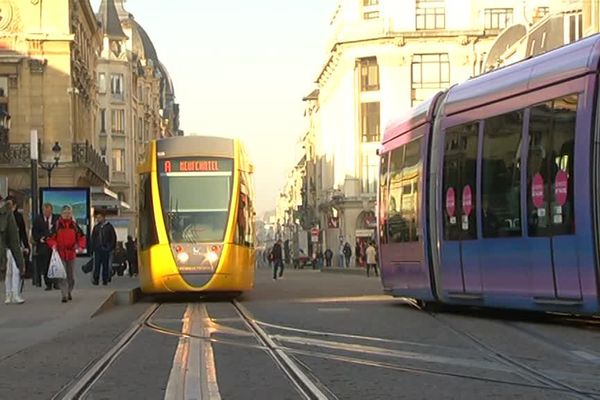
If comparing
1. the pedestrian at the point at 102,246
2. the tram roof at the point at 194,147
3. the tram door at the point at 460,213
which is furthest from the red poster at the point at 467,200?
the pedestrian at the point at 102,246

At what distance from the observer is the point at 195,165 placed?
20.4 m

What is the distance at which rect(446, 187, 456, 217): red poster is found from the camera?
14.4m

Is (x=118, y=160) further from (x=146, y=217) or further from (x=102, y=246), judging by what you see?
(x=146, y=217)

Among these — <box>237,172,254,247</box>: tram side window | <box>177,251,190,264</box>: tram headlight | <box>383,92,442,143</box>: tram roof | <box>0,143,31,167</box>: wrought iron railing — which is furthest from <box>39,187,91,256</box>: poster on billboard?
<box>0,143,31,167</box>: wrought iron railing

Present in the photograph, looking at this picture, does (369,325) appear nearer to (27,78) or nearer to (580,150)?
(580,150)

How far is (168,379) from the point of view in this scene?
28.9 feet

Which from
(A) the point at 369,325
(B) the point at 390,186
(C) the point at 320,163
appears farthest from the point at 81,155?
(C) the point at 320,163

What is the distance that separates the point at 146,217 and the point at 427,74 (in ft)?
186

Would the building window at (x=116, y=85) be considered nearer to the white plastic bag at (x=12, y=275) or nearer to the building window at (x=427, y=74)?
the building window at (x=427, y=74)

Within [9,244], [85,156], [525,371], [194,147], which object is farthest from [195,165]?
[85,156]

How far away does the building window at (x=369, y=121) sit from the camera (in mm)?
76344

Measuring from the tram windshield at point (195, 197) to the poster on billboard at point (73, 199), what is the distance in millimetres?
8832

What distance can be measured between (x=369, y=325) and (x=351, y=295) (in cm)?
919

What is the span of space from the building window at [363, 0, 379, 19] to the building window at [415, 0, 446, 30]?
4.30 m
